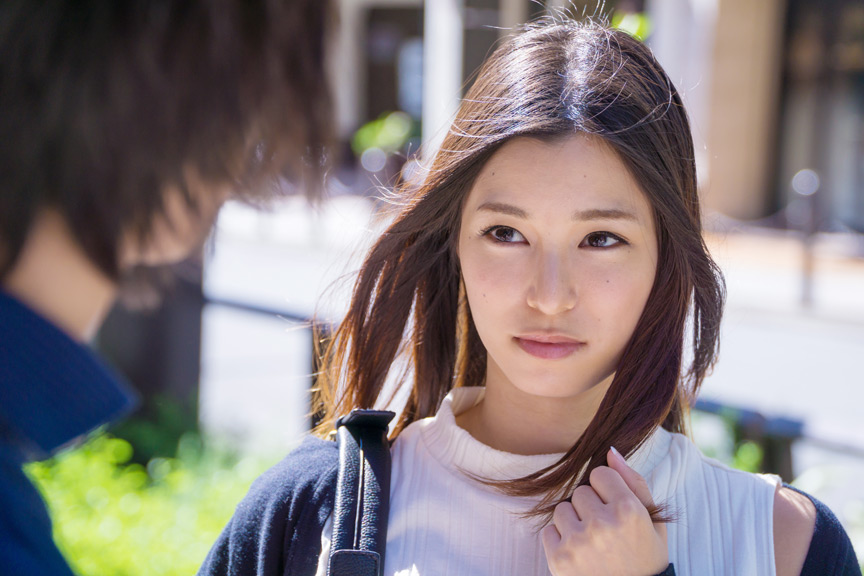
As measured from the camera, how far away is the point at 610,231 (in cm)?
149

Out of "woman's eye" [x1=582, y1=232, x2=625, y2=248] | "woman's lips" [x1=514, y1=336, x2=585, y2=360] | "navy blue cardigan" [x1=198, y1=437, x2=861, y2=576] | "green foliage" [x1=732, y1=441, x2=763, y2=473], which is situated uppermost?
"woman's eye" [x1=582, y1=232, x2=625, y2=248]

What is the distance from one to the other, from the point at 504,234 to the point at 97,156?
723 mm

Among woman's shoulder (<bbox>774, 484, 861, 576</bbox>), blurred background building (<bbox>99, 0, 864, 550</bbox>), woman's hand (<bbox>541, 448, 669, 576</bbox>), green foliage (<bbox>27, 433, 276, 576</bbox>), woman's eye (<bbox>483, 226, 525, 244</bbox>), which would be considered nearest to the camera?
woman's hand (<bbox>541, 448, 669, 576</bbox>)

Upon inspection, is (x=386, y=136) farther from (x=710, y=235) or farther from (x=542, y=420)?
(x=542, y=420)

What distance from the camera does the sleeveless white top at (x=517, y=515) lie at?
1.44m

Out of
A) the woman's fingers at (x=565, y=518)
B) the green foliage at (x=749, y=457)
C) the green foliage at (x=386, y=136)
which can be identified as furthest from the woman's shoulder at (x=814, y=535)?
the green foliage at (x=386, y=136)

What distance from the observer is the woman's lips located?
58.4 inches

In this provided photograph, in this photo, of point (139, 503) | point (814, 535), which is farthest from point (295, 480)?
point (139, 503)

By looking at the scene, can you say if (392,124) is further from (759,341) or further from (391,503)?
(391,503)

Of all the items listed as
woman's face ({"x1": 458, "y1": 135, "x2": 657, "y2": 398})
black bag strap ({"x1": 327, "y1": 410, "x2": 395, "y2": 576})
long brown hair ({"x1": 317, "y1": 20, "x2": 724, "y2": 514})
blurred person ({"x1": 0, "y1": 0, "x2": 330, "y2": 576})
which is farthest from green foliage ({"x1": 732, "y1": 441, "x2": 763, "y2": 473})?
blurred person ({"x1": 0, "y1": 0, "x2": 330, "y2": 576})

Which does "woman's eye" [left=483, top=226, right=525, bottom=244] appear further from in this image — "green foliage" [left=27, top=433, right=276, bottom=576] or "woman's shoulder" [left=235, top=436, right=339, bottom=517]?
"green foliage" [left=27, top=433, right=276, bottom=576]

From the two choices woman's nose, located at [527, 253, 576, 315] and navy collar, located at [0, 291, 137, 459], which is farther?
woman's nose, located at [527, 253, 576, 315]

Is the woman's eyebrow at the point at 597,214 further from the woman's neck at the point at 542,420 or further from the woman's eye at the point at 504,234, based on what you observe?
the woman's neck at the point at 542,420

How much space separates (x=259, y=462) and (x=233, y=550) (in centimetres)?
265
